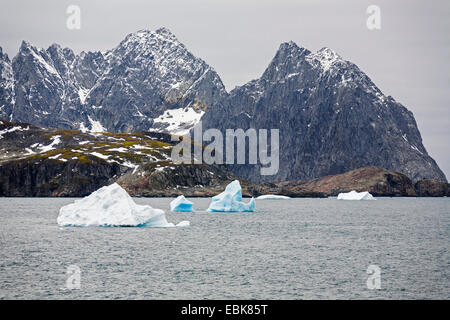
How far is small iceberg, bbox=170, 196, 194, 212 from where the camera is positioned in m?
138

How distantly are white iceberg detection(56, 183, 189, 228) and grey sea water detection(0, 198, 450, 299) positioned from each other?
181 centimetres

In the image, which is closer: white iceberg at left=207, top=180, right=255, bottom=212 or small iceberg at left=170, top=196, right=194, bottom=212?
small iceberg at left=170, top=196, right=194, bottom=212

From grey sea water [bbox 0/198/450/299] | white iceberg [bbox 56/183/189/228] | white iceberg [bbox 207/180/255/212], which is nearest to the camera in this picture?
grey sea water [bbox 0/198/450/299]

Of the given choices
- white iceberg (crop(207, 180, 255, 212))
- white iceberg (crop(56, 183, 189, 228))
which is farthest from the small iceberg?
white iceberg (crop(56, 183, 189, 228))

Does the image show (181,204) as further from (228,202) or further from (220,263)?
(220,263)

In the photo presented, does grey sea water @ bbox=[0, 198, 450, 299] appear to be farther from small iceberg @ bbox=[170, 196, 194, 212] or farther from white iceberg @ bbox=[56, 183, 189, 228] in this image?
small iceberg @ bbox=[170, 196, 194, 212]

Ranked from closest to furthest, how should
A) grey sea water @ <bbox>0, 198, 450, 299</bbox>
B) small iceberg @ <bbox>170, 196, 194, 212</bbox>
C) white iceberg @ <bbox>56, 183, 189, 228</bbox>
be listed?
grey sea water @ <bbox>0, 198, 450, 299</bbox>
white iceberg @ <bbox>56, 183, 189, 228</bbox>
small iceberg @ <bbox>170, 196, 194, 212</bbox>

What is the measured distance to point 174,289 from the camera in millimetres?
49031

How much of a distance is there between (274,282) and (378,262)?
58.4 feet

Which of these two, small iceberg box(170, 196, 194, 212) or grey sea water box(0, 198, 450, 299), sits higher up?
small iceberg box(170, 196, 194, 212)

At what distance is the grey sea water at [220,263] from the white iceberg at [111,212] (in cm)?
181

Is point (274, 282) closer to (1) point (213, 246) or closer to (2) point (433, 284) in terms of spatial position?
(2) point (433, 284)

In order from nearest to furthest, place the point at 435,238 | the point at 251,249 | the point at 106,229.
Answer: the point at 251,249, the point at 435,238, the point at 106,229
